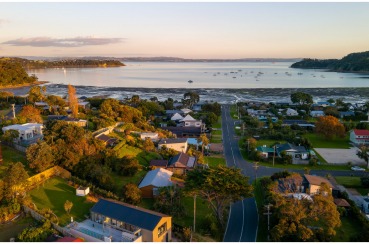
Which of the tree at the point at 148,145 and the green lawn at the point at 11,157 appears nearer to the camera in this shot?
the green lawn at the point at 11,157

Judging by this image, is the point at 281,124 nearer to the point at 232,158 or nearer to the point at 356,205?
the point at 232,158

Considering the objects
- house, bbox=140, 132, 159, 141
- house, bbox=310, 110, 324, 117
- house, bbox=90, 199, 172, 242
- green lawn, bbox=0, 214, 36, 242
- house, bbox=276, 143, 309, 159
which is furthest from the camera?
house, bbox=310, 110, 324, 117

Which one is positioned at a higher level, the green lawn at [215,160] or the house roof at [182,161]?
the house roof at [182,161]

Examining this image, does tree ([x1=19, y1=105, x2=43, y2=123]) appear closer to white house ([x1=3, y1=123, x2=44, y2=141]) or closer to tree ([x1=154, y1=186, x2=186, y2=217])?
white house ([x1=3, y1=123, x2=44, y2=141])

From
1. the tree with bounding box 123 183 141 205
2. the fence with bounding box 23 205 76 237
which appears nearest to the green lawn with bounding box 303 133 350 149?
the tree with bounding box 123 183 141 205

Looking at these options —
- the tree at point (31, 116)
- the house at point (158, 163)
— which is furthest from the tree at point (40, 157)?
the tree at point (31, 116)

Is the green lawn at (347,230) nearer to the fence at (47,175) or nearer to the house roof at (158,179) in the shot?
the house roof at (158,179)

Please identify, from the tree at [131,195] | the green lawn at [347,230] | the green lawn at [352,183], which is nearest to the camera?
the green lawn at [347,230]
